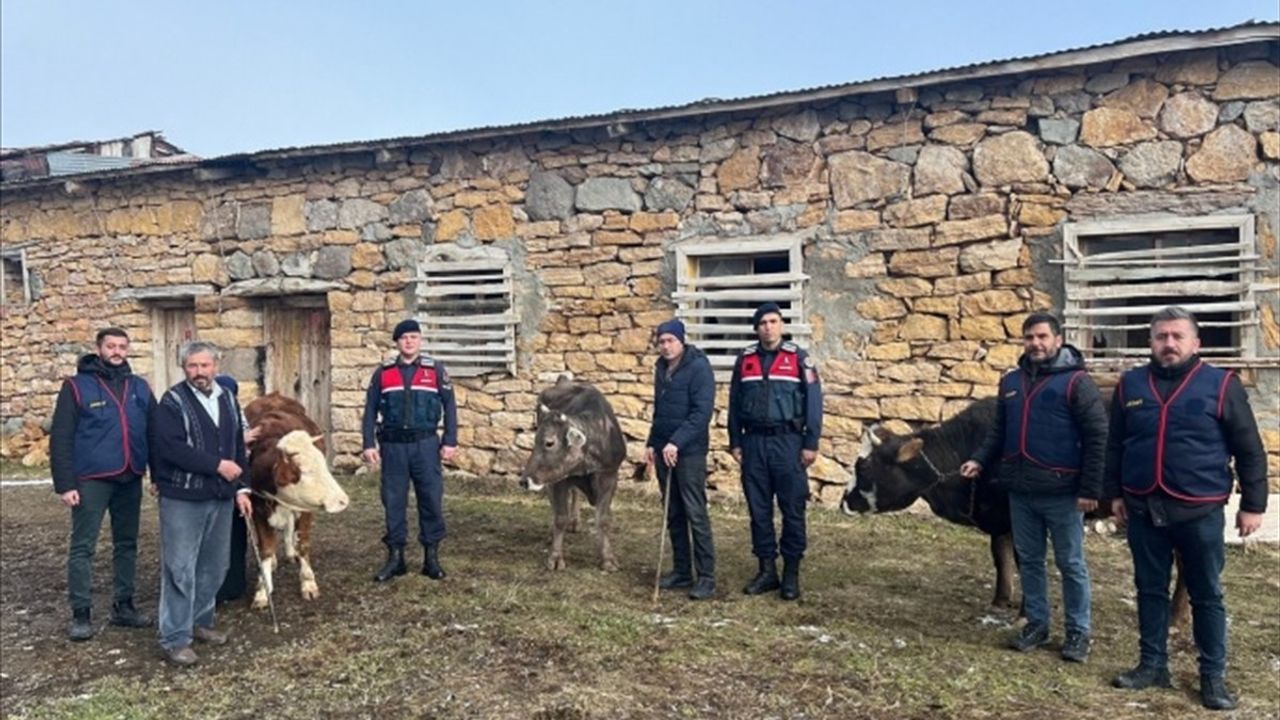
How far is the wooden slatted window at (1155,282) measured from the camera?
732 cm

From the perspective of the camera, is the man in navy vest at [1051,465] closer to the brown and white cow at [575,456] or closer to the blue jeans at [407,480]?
the brown and white cow at [575,456]

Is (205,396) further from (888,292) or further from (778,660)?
(888,292)

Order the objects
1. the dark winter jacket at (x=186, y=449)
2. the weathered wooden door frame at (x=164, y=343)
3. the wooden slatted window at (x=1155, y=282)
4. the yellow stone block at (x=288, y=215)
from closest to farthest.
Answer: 1. the dark winter jacket at (x=186, y=449)
2. the wooden slatted window at (x=1155, y=282)
3. the yellow stone block at (x=288, y=215)
4. the weathered wooden door frame at (x=164, y=343)

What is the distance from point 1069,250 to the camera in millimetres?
7789

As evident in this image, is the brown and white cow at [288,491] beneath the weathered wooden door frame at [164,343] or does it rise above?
beneath

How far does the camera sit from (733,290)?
915cm

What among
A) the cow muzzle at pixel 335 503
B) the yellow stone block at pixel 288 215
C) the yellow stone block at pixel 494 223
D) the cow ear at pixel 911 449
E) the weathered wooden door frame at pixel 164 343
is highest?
the yellow stone block at pixel 288 215

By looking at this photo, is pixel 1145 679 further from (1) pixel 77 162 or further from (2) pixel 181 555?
(1) pixel 77 162

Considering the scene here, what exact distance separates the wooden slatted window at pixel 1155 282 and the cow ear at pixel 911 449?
102 inches

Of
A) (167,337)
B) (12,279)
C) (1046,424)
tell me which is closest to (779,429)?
(1046,424)

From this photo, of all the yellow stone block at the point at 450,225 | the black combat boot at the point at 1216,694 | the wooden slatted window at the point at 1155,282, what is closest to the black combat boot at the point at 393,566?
the yellow stone block at the point at 450,225

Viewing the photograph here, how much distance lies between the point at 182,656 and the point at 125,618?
0.95 metres

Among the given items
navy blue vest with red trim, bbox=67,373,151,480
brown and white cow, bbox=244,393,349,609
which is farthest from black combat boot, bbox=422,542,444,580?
navy blue vest with red trim, bbox=67,373,151,480

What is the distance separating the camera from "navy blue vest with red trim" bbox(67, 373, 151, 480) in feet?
17.4
